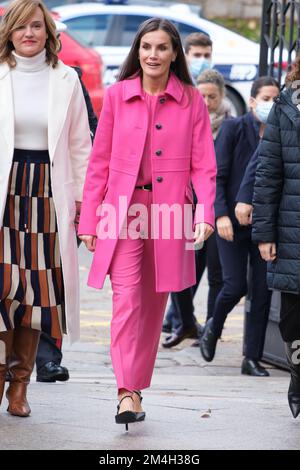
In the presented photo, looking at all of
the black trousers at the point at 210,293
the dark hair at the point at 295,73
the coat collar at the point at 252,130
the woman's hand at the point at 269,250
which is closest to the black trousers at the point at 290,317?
the woman's hand at the point at 269,250

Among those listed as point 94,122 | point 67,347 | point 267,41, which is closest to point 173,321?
point 67,347

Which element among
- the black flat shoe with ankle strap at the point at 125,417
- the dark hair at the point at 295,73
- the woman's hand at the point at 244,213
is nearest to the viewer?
the black flat shoe with ankle strap at the point at 125,417

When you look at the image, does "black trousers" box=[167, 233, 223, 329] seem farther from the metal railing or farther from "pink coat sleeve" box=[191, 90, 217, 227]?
"pink coat sleeve" box=[191, 90, 217, 227]

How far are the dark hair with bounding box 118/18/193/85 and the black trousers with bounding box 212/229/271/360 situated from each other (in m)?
2.24

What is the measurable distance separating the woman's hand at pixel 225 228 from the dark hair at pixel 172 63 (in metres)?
2.14

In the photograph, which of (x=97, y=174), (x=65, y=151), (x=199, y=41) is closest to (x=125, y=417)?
(x=97, y=174)

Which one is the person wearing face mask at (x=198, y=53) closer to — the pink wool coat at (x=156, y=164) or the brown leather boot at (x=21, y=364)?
the pink wool coat at (x=156, y=164)

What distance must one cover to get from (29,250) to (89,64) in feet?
35.3

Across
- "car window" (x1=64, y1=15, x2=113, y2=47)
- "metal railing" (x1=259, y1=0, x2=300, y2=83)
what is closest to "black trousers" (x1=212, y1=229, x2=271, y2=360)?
"metal railing" (x1=259, y1=0, x2=300, y2=83)

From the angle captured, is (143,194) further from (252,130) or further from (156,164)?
(252,130)

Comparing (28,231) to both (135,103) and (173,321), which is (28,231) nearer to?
(135,103)

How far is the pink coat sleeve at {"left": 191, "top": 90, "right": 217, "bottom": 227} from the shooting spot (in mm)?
6227

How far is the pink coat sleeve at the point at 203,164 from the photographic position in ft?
20.4

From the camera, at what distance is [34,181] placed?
6.24 m
